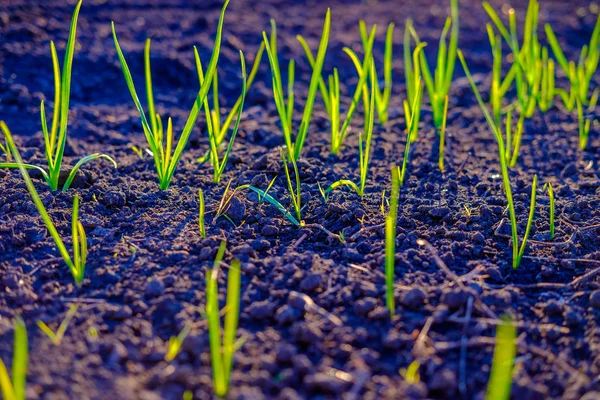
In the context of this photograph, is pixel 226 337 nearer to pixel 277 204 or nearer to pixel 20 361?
pixel 20 361

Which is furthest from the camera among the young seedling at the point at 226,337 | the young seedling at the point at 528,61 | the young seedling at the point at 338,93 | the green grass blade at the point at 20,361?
the young seedling at the point at 528,61

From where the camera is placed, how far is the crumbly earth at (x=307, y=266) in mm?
1240

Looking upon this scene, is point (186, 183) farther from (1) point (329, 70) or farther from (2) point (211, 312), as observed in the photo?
(1) point (329, 70)

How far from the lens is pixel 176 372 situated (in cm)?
121

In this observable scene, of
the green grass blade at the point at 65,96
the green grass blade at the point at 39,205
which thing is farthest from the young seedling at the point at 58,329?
the green grass blade at the point at 65,96

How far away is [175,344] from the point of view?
4.11ft

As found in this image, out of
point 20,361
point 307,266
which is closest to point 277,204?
point 307,266

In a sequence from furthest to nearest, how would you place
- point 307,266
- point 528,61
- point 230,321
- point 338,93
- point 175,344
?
1. point 528,61
2. point 338,93
3. point 307,266
4. point 175,344
5. point 230,321

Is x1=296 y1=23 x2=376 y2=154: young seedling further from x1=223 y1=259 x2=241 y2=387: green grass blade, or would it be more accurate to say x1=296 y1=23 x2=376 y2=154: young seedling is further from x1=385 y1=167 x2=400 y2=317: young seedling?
x1=223 y1=259 x2=241 y2=387: green grass blade

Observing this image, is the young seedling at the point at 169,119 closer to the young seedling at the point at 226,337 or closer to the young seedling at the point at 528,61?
the young seedling at the point at 226,337

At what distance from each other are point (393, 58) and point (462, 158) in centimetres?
137

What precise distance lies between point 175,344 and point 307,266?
0.44 meters

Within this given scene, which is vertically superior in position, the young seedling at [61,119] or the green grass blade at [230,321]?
the young seedling at [61,119]

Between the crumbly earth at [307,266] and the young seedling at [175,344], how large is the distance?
0.05 feet
